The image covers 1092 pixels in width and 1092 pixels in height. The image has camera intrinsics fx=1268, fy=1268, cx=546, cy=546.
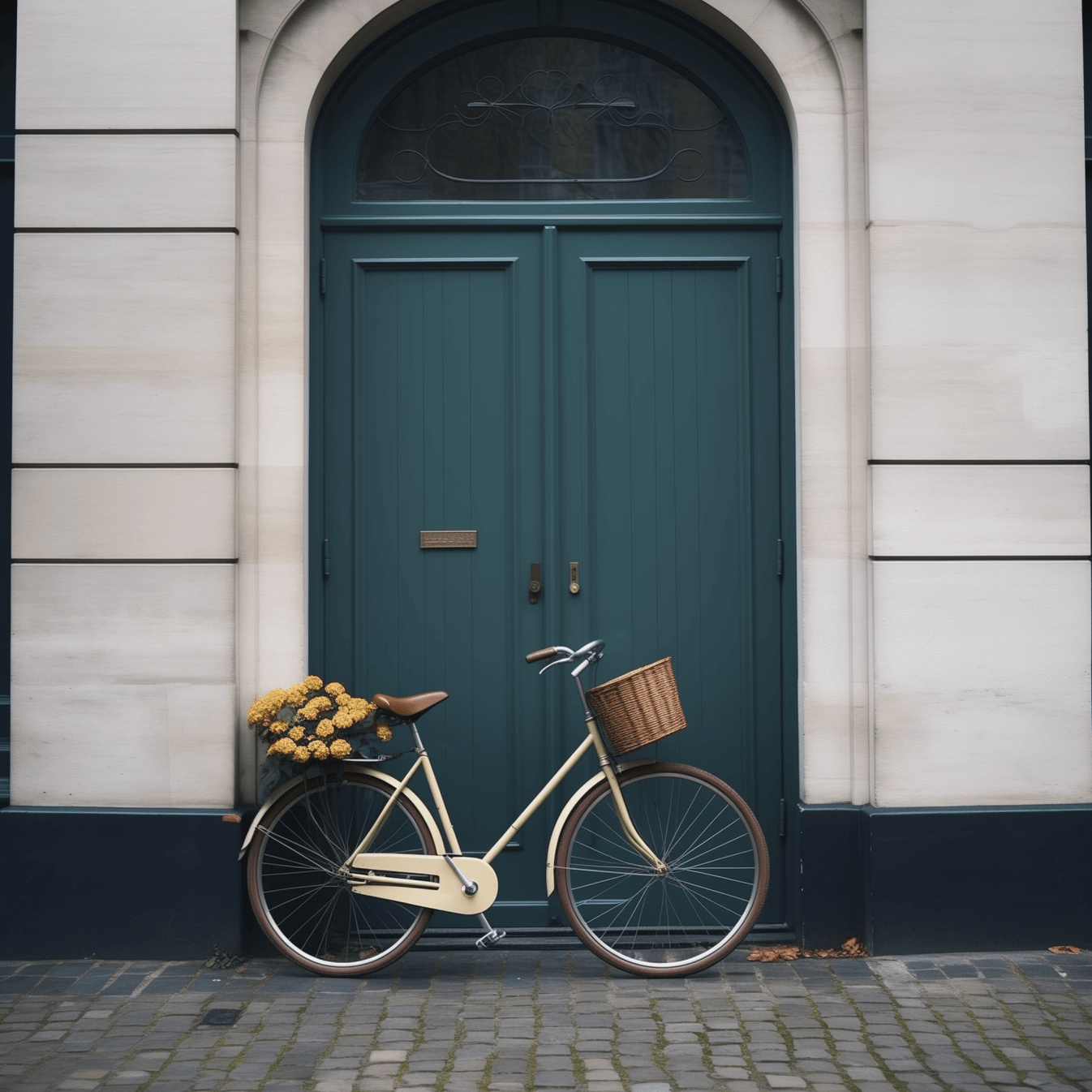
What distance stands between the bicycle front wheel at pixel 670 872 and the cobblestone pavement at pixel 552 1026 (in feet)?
Answer: 0.80

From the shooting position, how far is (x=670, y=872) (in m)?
5.29

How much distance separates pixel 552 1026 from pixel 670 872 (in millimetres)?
1037

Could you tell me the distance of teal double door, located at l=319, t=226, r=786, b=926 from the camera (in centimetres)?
556

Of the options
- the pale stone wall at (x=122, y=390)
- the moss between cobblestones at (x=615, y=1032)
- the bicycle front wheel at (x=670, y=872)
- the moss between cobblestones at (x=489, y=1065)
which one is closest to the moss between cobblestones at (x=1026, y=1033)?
the bicycle front wheel at (x=670, y=872)

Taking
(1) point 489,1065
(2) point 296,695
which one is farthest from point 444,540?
(1) point 489,1065

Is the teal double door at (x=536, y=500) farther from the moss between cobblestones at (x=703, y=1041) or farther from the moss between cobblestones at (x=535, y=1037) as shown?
the moss between cobblestones at (x=703, y=1041)

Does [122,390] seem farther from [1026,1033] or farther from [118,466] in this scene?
[1026,1033]

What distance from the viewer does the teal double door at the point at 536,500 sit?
5.56m

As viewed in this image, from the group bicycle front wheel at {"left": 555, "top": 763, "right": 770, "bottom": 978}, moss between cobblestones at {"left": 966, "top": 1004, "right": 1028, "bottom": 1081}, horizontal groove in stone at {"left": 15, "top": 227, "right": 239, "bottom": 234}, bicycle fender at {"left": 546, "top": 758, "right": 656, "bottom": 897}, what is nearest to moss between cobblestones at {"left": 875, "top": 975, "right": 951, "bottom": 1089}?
moss between cobblestones at {"left": 966, "top": 1004, "right": 1028, "bottom": 1081}

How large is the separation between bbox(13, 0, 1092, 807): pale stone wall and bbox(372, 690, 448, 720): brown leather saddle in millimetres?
709

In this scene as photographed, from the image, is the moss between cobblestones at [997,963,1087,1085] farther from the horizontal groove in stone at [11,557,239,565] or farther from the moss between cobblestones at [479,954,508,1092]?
the horizontal groove in stone at [11,557,239,565]

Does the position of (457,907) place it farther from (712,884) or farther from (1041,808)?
(1041,808)

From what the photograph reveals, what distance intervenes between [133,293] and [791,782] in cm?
348

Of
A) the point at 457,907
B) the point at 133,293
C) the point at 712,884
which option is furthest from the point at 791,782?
the point at 133,293
